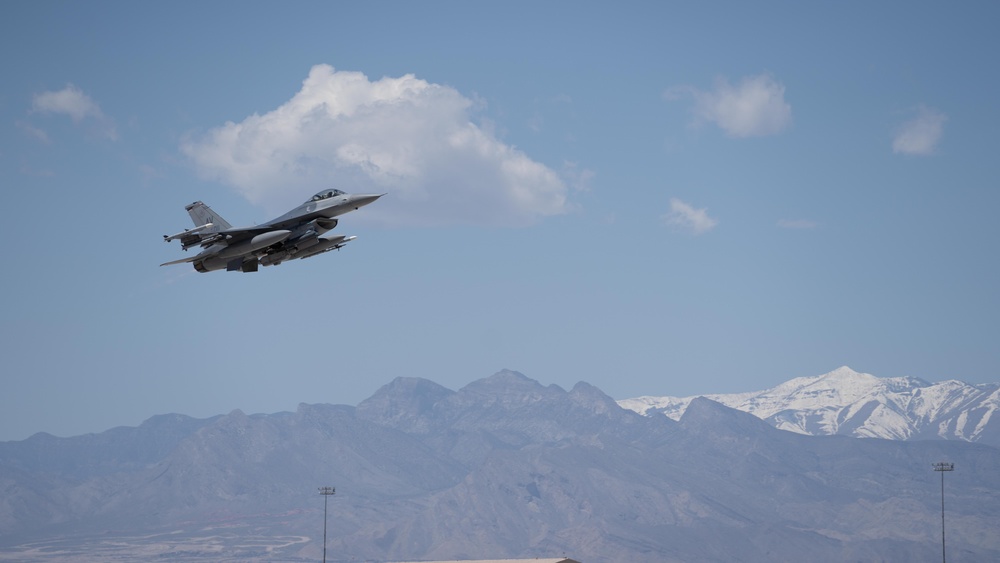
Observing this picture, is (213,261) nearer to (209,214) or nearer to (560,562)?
(209,214)

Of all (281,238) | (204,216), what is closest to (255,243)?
(281,238)

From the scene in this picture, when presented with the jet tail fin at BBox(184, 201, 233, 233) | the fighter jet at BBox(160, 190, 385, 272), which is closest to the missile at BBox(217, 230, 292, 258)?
the fighter jet at BBox(160, 190, 385, 272)

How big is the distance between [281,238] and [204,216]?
2205cm

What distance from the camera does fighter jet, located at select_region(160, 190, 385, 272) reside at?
429 ft

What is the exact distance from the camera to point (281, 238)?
12925 cm

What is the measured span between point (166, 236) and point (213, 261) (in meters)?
6.00

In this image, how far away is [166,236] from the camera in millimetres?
131125

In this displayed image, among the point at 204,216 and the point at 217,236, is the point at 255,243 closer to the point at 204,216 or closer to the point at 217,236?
the point at 217,236

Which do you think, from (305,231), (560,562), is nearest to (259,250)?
(305,231)

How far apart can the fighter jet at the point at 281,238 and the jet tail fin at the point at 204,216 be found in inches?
423

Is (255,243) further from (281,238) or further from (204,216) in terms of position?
(204,216)

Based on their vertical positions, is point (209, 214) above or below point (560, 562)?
above

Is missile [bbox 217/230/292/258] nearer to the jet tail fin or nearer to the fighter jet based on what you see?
the fighter jet

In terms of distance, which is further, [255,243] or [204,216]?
[204,216]
